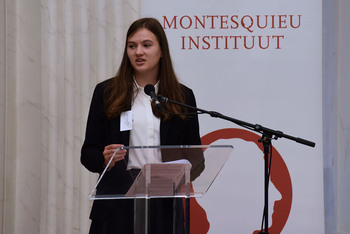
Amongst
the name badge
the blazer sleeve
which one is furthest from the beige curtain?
the name badge

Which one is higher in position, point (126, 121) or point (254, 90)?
point (254, 90)

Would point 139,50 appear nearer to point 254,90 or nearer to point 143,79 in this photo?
point 143,79

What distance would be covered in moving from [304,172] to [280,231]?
495mm

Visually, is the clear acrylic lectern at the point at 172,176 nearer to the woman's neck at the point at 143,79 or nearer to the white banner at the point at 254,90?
the woman's neck at the point at 143,79

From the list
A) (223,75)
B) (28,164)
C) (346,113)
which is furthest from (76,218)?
(346,113)

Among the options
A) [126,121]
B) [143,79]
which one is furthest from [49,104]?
[126,121]

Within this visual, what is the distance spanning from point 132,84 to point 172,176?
0.98m

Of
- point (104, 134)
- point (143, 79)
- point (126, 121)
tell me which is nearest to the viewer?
point (126, 121)

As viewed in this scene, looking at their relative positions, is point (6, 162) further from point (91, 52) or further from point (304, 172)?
point (304, 172)

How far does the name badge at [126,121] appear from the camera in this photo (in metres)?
3.38

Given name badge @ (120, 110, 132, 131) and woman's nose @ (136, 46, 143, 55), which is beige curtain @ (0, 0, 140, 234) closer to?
woman's nose @ (136, 46, 143, 55)

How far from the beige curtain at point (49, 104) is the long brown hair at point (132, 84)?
4.50 feet

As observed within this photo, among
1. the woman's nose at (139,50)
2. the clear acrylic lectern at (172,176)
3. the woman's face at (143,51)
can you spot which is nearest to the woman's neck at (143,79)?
the woman's face at (143,51)

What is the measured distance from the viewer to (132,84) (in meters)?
3.60
